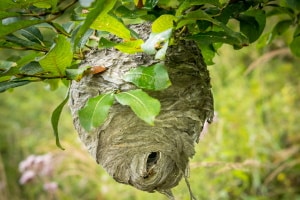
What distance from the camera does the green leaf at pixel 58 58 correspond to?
62 cm

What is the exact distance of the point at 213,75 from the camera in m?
3.34

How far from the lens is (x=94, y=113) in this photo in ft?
2.11

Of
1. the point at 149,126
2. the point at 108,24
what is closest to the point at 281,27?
the point at 149,126

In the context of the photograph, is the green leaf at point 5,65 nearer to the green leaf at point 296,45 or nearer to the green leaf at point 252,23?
the green leaf at point 252,23

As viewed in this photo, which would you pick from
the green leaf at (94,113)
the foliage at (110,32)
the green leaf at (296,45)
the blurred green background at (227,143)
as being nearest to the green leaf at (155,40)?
the foliage at (110,32)

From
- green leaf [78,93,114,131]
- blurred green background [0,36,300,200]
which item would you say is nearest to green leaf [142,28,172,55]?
green leaf [78,93,114,131]

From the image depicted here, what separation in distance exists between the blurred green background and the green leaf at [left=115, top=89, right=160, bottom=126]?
4.54 feet

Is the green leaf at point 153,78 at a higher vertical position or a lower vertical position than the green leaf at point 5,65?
higher

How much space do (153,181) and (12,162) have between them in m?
3.10

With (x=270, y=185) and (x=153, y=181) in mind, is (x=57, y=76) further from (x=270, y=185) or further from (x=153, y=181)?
(x=270, y=185)

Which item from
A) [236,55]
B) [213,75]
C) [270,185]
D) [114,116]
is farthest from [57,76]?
[236,55]

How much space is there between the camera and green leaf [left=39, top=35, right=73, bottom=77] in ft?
2.02

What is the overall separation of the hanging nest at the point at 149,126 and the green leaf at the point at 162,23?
5.8 inches

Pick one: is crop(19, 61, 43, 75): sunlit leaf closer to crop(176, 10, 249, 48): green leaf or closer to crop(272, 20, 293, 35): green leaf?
crop(176, 10, 249, 48): green leaf
